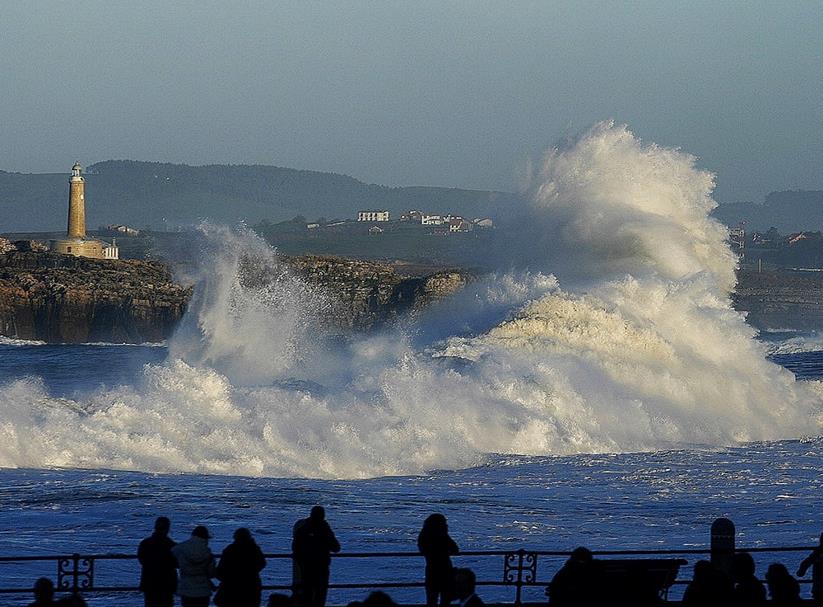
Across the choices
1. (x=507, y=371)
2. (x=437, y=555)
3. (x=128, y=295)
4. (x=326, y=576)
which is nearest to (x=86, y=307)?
(x=128, y=295)

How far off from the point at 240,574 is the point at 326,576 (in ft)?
3.57

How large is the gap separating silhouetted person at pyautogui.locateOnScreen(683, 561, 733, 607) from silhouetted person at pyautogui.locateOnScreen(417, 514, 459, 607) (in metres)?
2.58

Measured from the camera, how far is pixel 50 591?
10570 mm

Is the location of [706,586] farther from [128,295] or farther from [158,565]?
[128,295]

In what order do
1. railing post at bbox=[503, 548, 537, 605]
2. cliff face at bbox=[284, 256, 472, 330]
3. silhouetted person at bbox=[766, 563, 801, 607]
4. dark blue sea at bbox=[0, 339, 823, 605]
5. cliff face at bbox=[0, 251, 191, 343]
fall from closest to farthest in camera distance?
silhouetted person at bbox=[766, 563, 801, 607], railing post at bbox=[503, 548, 537, 605], dark blue sea at bbox=[0, 339, 823, 605], cliff face at bbox=[0, 251, 191, 343], cliff face at bbox=[284, 256, 472, 330]

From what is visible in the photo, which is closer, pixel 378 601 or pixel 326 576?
pixel 378 601

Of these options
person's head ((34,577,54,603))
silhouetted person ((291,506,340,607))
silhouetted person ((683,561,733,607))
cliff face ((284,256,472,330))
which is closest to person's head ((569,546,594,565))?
silhouetted person ((683,561,733,607))

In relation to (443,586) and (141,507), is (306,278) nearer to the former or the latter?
(141,507)

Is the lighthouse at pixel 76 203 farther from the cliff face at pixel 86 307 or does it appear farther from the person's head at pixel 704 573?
the person's head at pixel 704 573

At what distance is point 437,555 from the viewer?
1320 cm

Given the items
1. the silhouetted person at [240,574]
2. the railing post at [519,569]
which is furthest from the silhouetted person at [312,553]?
the railing post at [519,569]

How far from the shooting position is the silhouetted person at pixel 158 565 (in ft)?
41.2

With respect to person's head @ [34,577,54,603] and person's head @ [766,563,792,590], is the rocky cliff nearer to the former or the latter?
person's head @ [34,577,54,603]

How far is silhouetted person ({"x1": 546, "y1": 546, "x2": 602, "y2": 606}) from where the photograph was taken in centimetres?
1129
